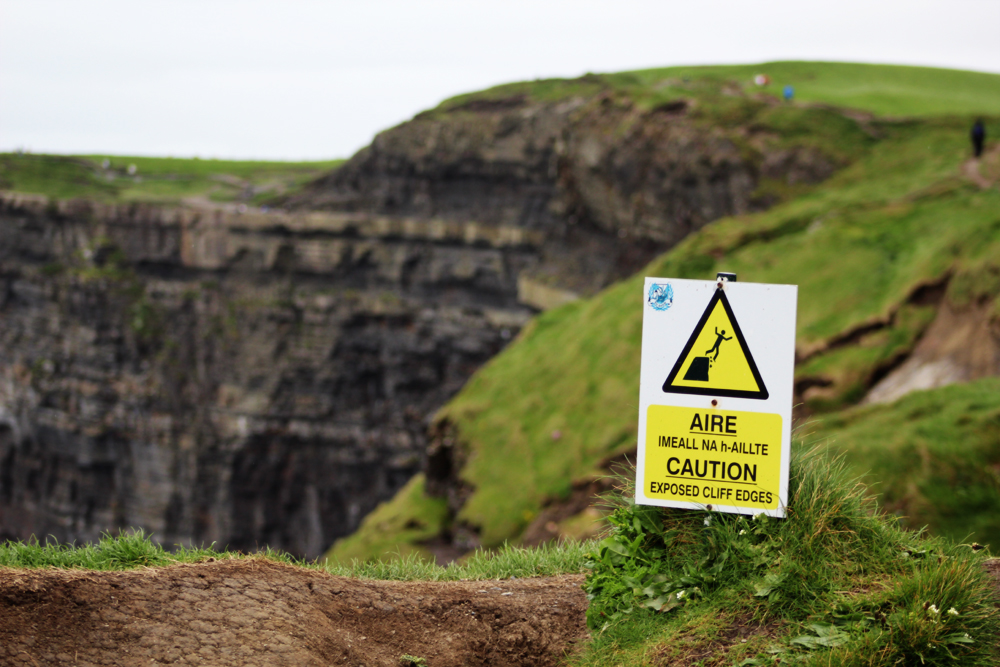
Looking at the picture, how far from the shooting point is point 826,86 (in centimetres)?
3994

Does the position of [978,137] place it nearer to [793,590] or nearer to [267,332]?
[793,590]

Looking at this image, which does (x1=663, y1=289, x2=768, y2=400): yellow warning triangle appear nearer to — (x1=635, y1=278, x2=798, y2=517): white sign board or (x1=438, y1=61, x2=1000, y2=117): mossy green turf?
(x1=635, y1=278, x2=798, y2=517): white sign board

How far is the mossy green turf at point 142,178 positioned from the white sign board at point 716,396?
59.5 metres

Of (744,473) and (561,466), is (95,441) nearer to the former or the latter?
(561,466)

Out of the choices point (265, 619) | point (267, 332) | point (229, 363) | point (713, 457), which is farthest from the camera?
point (229, 363)

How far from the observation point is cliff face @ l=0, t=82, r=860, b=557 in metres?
51.6

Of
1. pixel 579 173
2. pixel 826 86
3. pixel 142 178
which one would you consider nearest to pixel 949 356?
pixel 579 173

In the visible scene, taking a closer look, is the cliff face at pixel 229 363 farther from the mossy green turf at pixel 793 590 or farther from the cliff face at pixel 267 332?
the mossy green turf at pixel 793 590

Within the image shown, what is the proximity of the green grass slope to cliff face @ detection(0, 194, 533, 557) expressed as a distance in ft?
83.0

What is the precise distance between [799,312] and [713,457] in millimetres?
14473

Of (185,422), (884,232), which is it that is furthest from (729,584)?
(185,422)

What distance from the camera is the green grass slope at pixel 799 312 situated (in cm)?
1586

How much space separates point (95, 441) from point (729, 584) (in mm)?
57926

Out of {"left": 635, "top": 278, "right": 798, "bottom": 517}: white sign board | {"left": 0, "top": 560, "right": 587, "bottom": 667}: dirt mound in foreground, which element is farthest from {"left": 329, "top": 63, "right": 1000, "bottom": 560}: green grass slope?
{"left": 0, "top": 560, "right": 587, "bottom": 667}: dirt mound in foreground
